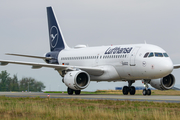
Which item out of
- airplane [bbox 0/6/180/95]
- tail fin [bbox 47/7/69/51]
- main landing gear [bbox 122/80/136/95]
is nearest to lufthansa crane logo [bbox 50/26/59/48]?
tail fin [bbox 47/7/69/51]

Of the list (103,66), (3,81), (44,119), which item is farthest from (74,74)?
(3,81)

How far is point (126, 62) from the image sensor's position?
→ 95.3ft

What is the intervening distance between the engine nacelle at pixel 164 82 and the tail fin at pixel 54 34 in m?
13.1

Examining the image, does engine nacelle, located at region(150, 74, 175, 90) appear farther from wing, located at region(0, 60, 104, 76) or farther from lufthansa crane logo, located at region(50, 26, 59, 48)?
lufthansa crane logo, located at region(50, 26, 59, 48)

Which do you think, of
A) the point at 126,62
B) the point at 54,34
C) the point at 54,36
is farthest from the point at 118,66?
the point at 54,34

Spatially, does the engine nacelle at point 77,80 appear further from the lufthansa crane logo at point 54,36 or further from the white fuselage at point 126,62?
the lufthansa crane logo at point 54,36

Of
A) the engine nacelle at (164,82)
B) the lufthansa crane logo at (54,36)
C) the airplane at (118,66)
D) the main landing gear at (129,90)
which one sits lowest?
the main landing gear at (129,90)

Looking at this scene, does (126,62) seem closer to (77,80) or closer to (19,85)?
(77,80)

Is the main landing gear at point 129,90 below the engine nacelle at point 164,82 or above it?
below

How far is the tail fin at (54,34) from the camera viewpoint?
1605 inches

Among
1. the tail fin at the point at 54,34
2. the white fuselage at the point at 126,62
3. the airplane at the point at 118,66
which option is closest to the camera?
the white fuselage at the point at 126,62

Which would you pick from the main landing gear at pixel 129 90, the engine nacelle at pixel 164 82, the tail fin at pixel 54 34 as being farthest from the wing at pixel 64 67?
the tail fin at pixel 54 34

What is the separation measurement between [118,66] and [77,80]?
373 centimetres

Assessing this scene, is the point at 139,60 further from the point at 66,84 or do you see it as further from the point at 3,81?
the point at 3,81
